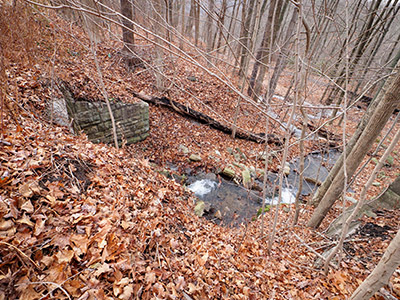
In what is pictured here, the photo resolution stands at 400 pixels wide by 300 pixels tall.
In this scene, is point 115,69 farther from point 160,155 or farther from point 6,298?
point 6,298

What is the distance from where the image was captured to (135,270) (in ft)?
6.15

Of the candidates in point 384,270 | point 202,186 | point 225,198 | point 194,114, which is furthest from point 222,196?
point 384,270

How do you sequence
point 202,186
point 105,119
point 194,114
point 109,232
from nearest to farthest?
1. point 109,232
2. point 105,119
3. point 202,186
4. point 194,114

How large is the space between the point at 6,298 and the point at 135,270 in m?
0.95

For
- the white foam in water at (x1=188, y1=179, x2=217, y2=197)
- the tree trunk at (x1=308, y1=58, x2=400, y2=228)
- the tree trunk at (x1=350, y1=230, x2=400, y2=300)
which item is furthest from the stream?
the tree trunk at (x1=350, y1=230, x2=400, y2=300)

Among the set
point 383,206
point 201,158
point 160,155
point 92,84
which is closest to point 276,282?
point 383,206

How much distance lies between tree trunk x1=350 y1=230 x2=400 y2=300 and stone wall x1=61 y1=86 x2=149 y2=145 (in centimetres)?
407

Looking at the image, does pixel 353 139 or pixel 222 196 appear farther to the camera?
pixel 222 196

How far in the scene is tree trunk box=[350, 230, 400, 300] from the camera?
3.96 ft

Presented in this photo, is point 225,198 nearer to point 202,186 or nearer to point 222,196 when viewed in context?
point 222,196

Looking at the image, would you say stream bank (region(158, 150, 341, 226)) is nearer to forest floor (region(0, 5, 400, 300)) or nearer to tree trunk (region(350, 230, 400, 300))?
forest floor (region(0, 5, 400, 300))

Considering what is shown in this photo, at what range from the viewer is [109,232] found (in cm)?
198

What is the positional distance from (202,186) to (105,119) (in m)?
3.44

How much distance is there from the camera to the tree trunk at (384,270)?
121 cm
